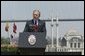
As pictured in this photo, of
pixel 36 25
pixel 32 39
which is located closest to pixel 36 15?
pixel 36 25

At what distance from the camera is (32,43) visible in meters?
2.89

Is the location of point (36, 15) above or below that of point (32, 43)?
above

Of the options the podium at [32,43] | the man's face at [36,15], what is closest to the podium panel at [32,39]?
the podium at [32,43]

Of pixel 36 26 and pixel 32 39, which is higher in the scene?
pixel 36 26

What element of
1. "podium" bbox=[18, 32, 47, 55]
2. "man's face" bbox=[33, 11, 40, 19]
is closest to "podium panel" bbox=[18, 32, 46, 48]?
"podium" bbox=[18, 32, 47, 55]

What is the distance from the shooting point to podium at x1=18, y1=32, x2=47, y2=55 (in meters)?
2.85

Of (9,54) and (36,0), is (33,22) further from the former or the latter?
(36,0)

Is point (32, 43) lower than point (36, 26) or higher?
lower

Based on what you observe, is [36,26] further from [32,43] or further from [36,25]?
[32,43]

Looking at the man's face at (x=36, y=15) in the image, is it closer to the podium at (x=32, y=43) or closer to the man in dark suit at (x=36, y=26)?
the man in dark suit at (x=36, y=26)

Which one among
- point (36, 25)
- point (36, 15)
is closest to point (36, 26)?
point (36, 25)

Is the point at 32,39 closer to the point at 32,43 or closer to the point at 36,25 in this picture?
the point at 32,43

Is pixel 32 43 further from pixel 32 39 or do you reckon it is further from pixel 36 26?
pixel 36 26

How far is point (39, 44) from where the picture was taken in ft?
9.38
